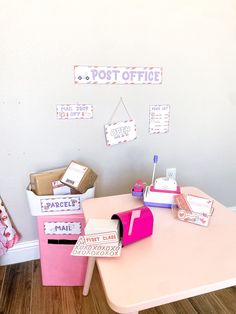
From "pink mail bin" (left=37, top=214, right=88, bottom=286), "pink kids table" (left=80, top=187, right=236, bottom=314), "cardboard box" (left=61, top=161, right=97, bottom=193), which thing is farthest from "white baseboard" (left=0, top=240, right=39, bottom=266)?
"pink kids table" (left=80, top=187, right=236, bottom=314)

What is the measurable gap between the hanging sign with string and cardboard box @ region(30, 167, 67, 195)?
0.38 m

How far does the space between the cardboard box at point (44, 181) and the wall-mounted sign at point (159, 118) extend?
663mm

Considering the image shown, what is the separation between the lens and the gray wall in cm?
133

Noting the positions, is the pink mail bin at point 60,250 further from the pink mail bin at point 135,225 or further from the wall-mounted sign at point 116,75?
the wall-mounted sign at point 116,75

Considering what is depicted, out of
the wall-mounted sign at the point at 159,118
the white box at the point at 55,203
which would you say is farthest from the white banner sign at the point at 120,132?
the white box at the point at 55,203

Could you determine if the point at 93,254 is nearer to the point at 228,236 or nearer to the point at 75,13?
the point at 228,236

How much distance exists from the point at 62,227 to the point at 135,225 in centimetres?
65

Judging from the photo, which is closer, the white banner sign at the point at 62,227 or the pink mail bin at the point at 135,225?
the pink mail bin at the point at 135,225

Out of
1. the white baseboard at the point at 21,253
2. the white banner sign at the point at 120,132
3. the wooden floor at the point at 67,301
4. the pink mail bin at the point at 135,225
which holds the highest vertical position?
the white banner sign at the point at 120,132

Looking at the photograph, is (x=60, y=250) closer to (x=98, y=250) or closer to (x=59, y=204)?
(x=59, y=204)

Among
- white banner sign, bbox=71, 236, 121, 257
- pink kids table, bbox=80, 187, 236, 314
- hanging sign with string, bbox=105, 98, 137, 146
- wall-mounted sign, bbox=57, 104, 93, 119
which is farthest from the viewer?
hanging sign with string, bbox=105, 98, 137, 146

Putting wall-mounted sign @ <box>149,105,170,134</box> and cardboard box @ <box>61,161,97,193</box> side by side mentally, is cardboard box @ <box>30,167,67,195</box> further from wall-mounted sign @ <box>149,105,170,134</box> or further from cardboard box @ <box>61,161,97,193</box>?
wall-mounted sign @ <box>149,105,170,134</box>

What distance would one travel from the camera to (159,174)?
1772 mm

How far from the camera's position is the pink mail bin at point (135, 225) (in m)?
0.84
